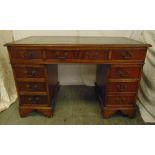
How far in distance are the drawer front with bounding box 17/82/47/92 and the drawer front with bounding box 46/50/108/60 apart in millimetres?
257

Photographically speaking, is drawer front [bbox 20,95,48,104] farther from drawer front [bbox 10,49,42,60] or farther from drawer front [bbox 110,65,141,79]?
drawer front [bbox 110,65,141,79]

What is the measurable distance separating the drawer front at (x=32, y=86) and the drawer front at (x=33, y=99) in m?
0.07

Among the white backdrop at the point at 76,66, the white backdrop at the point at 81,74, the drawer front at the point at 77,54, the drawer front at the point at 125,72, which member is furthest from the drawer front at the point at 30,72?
the white backdrop at the point at 76,66

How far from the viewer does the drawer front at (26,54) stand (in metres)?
1.16

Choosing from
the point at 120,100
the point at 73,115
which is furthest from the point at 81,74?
the point at 120,100

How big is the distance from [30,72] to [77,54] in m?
0.40

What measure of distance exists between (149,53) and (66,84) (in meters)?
1.07

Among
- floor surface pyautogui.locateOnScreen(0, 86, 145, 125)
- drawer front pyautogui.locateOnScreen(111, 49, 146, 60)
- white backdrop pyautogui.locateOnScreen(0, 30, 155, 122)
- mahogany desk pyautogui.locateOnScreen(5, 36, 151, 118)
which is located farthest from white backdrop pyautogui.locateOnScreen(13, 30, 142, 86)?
drawer front pyautogui.locateOnScreen(111, 49, 146, 60)

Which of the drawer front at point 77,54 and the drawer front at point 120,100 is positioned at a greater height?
the drawer front at point 77,54

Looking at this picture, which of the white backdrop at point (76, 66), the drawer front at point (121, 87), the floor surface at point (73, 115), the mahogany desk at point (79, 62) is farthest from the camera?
the white backdrop at point (76, 66)

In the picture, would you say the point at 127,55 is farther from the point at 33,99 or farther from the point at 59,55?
the point at 33,99

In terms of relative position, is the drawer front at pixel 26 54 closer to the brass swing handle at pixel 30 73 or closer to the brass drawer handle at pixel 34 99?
the brass swing handle at pixel 30 73

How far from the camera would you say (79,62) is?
3.88ft

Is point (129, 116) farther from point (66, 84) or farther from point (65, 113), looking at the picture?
point (66, 84)
